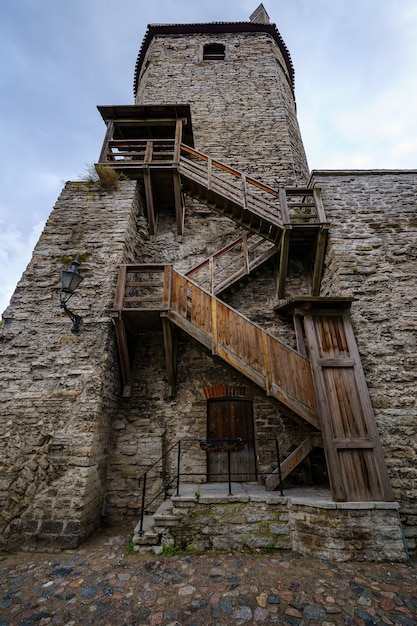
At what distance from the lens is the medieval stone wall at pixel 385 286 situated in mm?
4309

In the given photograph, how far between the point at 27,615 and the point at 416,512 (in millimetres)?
4851

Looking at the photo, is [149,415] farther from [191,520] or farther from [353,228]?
[353,228]

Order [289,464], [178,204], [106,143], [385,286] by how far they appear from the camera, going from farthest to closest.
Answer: [106,143] < [178,204] < [385,286] < [289,464]

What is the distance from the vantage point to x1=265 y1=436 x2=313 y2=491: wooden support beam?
178 inches

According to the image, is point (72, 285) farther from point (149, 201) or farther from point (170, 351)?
point (149, 201)

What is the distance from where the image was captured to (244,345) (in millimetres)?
4746

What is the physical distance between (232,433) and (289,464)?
54.1 inches

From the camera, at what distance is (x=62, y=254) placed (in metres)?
5.84

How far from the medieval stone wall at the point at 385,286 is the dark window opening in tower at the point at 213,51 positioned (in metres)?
10.1

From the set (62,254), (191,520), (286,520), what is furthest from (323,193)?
(191,520)

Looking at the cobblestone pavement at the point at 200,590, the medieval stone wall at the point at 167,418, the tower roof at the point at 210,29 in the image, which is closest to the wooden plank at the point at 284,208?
the medieval stone wall at the point at 167,418

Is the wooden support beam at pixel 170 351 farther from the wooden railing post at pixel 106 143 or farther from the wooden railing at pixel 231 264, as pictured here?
the wooden railing post at pixel 106 143

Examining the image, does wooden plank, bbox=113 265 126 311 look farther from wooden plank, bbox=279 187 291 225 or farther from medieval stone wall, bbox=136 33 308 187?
medieval stone wall, bbox=136 33 308 187

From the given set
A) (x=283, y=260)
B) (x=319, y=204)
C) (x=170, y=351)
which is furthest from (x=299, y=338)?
(x=319, y=204)
